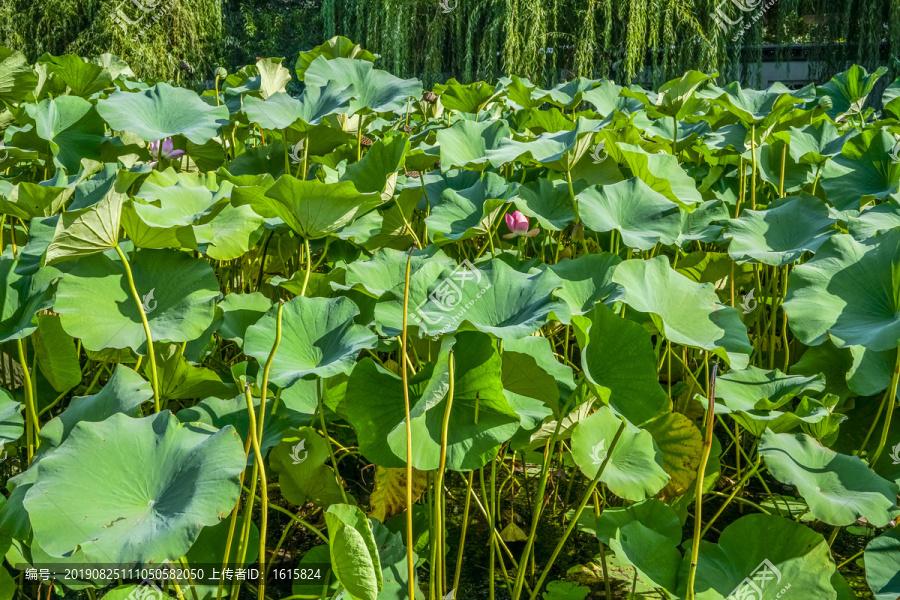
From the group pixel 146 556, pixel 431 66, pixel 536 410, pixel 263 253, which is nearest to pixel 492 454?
pixel 536 410

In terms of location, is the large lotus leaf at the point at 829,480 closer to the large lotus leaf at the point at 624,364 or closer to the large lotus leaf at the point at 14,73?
the large lotus leaf at the point at 624,364

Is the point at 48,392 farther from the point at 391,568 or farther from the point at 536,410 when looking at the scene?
the point at 536,410

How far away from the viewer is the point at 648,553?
64cm

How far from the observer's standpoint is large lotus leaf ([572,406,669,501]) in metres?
0.64

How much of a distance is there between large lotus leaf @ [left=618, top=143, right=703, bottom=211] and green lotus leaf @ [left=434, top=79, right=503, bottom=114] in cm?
58

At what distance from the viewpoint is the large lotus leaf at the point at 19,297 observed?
0.70 m

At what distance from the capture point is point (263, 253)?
1024mm

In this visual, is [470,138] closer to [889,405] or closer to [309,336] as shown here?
[309,336]

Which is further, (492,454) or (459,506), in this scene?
(459,506)

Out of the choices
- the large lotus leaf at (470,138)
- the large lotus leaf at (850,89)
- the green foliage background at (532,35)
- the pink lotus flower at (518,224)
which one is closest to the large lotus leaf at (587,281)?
the pink lotus flower at (518,224)

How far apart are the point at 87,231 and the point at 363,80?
766 mm

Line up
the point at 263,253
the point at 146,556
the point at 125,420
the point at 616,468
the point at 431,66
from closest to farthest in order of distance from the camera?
the point at 146,556, the point at 125,420, the point at 616,468, the point at 263,253, the point at 431,66

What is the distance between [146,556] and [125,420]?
0.14 m

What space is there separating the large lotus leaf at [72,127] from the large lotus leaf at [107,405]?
596 mm
